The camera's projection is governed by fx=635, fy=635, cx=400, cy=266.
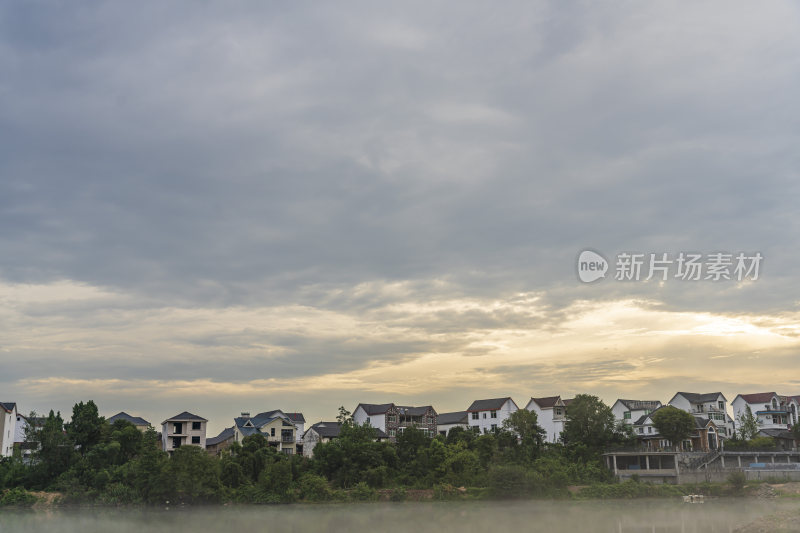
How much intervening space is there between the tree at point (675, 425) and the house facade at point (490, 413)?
1899 centimetres

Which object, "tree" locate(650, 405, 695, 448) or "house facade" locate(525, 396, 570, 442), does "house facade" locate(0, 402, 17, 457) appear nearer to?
"house facade" locate(525, 396, 570, 442)

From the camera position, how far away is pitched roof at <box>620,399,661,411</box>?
66.9 meters

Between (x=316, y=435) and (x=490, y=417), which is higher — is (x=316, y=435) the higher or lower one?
the lower one

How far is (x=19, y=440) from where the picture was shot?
59500mm

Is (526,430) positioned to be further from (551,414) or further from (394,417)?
(394,417)

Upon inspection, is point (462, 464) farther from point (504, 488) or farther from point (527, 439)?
point (527, 439)

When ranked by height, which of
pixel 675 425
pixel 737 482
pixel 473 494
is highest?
pixel 675 425

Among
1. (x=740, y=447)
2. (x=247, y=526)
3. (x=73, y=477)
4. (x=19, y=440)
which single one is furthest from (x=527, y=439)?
(x=19, y=440)

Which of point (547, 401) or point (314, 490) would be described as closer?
point (314, 490)

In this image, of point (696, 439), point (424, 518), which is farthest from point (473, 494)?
point (696, 439)

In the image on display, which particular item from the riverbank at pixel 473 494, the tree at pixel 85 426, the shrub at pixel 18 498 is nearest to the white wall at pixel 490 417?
the riverbank at pixel 473 494

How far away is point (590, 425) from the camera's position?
50.8 meters

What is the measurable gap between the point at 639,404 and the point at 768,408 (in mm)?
14432

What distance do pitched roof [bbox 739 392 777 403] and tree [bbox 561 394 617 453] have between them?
28.4m
